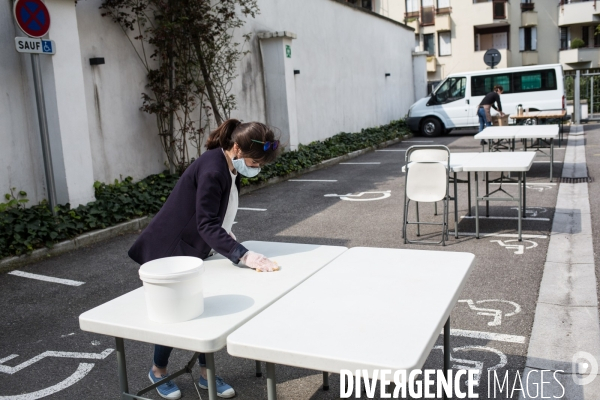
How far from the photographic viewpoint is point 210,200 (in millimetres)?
3166

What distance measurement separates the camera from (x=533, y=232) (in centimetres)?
737

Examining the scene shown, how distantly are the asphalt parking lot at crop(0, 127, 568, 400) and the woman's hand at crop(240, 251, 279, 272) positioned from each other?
0.83 metres

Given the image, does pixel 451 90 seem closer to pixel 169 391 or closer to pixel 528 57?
pixel 169 391

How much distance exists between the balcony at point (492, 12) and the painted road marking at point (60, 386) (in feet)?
128

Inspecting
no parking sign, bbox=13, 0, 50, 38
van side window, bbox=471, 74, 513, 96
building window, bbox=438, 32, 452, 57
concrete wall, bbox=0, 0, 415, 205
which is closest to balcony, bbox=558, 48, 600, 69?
building window, bbox=438, 32, 452, 57

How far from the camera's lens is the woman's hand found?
10.00ft

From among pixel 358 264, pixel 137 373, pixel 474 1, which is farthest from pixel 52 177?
pixel 474 1

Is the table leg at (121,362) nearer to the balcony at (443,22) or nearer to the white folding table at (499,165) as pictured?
the white folding table at (499,165)

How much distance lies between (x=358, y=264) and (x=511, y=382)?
1.36m

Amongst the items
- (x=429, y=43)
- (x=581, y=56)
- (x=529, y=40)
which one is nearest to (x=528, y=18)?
(x=529, y=40)

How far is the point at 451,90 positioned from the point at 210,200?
18590mm

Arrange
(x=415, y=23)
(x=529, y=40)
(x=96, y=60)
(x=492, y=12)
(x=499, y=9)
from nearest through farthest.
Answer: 1. (x=96, y=60)
2. (x=492, y=12)
3. (x=499, y=9)
4. (x=415, y=23)
5. (x=529, y=40)

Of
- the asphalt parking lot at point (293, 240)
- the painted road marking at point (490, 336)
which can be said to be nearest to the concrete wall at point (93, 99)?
the asphalt parking lot at point (293, 240)

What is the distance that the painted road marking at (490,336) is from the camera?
426 cm
